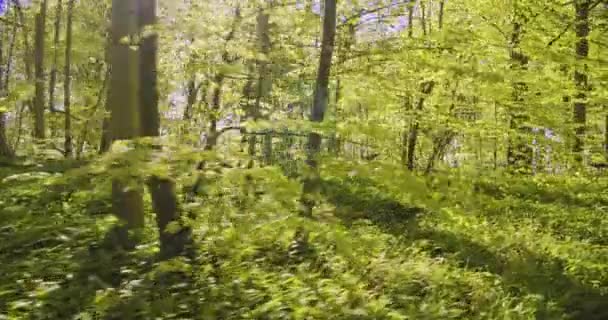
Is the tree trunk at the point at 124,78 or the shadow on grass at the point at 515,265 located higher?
the tree trunk at the point at 124,78

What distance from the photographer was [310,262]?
6.60 metres

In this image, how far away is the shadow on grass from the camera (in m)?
5.72

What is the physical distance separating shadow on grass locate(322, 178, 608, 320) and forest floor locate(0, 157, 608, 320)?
0.02 metres

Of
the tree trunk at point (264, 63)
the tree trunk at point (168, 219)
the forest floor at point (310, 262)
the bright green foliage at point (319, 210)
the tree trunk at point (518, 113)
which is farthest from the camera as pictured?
the tree trunk at point (518, 113)

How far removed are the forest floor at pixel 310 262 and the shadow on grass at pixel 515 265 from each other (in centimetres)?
2

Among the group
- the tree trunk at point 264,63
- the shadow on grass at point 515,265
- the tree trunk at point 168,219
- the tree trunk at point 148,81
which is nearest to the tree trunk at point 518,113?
the shadow on grass at point 515,265

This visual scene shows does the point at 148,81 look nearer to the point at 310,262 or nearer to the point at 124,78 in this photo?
the point at 124,78

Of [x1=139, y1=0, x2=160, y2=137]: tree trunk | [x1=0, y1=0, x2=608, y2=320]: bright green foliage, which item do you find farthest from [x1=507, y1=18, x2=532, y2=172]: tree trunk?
[x1=139, y1=0, x2=160, y2=137]: tree trunk

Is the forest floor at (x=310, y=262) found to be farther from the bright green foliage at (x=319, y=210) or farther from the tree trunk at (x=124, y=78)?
the tree trunk at (x=124, y=78)

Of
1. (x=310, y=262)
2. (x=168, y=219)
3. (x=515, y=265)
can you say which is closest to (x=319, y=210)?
(x=310, y=262)

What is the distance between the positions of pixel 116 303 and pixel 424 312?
9.52ft

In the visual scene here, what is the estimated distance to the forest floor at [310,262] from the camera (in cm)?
427

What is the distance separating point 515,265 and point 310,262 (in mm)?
2558

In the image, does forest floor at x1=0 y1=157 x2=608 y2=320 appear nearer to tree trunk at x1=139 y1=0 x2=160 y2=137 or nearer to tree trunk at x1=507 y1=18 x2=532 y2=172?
tree trunk at x1=139 y1=0 x2=160 y2=137
